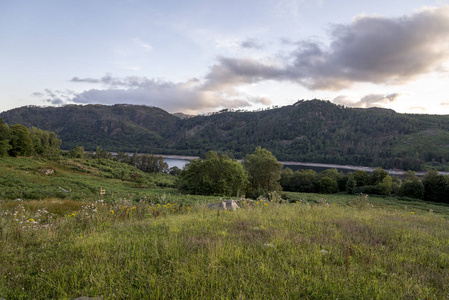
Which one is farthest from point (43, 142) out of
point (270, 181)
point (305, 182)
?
point (305, 182)

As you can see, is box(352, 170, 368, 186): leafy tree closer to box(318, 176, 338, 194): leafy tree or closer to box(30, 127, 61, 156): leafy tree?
box(318, 176, 338, 194): leafy tree

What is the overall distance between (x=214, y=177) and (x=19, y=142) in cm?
4241

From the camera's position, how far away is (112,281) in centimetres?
316

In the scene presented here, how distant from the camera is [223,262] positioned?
384cm

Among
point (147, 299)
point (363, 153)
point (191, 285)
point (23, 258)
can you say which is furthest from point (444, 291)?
point (363, 153)

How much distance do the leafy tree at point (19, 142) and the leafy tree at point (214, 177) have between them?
37.6 metres

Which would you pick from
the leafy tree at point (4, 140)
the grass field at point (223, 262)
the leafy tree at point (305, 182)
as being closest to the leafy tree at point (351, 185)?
the leafy tree at point (305, 182)

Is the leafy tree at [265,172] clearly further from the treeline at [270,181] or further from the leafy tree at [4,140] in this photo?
the leafy tree at [4,140]

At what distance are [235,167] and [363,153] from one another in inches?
6578

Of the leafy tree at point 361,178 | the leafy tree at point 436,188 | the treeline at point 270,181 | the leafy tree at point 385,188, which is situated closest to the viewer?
the treeline at point 270,181

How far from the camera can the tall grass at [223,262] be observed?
3.06 metres

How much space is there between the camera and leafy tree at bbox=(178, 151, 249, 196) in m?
29.8

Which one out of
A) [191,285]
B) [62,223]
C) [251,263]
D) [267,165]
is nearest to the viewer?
[191,285]

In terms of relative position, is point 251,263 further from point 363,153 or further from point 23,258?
point 363,153
